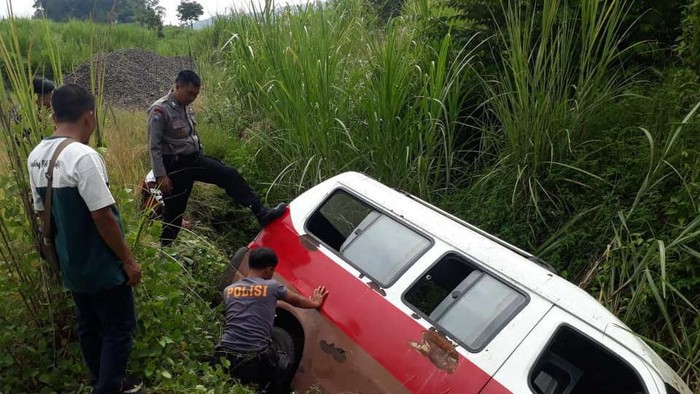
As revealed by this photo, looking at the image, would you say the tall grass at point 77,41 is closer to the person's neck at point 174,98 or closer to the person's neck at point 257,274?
the person's neck at point 174,98

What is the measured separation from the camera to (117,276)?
3098mm

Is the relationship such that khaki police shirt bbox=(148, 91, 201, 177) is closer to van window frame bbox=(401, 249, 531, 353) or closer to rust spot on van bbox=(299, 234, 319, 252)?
rust spot on van bbox=(299, 234, 319, 252)

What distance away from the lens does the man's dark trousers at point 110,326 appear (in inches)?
125

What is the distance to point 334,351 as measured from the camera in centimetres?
372

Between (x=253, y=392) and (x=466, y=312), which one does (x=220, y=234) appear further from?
(x=466, y=312)

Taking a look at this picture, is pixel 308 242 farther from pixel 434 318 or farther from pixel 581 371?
pixel 581 371

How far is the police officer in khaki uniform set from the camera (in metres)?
4.96

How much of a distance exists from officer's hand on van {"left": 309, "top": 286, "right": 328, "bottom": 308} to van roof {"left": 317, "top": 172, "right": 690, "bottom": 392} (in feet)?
2.35

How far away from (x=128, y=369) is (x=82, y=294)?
2.03 ft

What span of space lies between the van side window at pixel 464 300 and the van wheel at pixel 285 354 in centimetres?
90

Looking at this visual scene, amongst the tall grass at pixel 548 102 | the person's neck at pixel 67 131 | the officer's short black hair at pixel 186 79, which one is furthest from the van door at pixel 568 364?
the officer's short black hair at pixel 186 79

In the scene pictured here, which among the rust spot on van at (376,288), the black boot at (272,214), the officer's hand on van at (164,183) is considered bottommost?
the rust spot on van at (376,288)

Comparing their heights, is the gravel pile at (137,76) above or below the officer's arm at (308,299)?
above

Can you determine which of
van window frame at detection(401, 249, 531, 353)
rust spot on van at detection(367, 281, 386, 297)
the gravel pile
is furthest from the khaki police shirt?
the gravel pile
